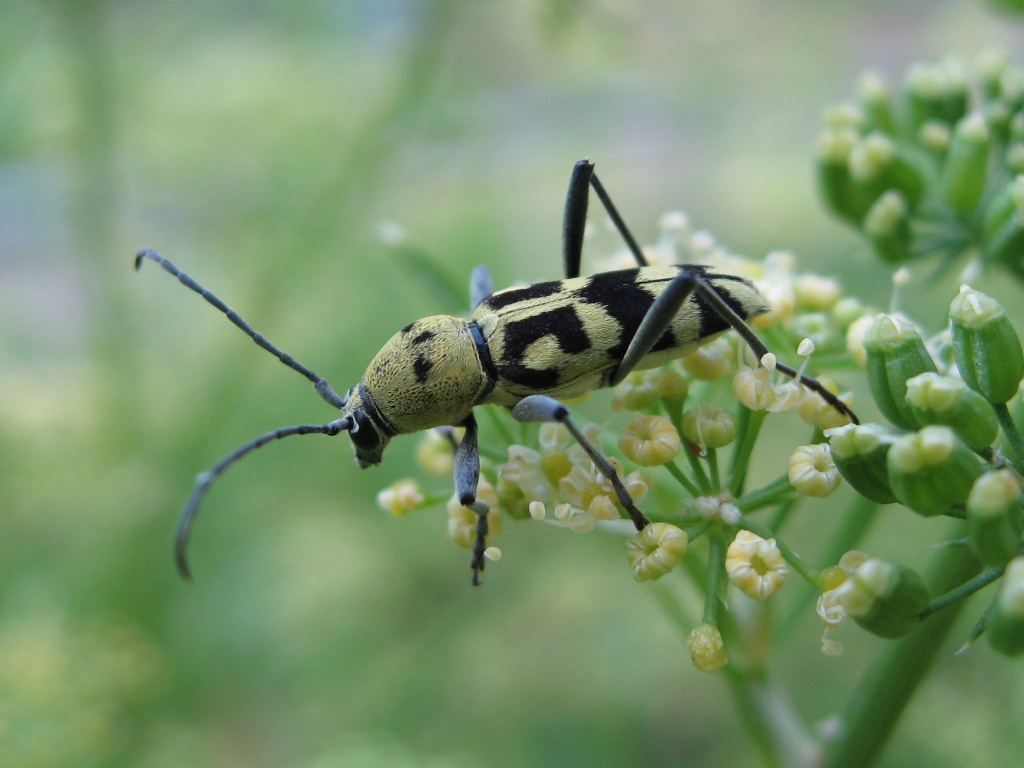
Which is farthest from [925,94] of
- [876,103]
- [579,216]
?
[579,216]

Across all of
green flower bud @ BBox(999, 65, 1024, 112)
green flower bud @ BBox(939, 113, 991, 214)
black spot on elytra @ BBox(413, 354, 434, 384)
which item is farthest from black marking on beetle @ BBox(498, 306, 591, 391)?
green flower bud @ BBox(999, 65, 1024, 112)

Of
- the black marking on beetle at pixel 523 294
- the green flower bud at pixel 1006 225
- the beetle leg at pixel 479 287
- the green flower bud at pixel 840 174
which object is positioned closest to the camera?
the green flower bud at pixel 1006 225

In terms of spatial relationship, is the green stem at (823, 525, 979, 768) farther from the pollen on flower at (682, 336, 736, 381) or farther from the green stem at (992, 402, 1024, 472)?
the pollen on flower at (682, 336, 736, 381)

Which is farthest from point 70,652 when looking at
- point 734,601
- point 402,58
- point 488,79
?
point 488,79

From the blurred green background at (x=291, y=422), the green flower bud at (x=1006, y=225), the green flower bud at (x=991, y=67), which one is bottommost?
the blurred green background at (x=291, y=422)

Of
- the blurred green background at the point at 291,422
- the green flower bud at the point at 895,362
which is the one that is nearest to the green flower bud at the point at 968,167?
the green flower bud at the point at 895,362

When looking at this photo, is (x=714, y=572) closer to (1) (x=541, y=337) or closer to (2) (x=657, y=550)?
(2) (x=657, y=550)

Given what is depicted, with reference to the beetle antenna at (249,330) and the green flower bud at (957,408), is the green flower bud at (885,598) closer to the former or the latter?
the green flower bud at (957,408)

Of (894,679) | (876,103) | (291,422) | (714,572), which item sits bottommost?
(291,422)
